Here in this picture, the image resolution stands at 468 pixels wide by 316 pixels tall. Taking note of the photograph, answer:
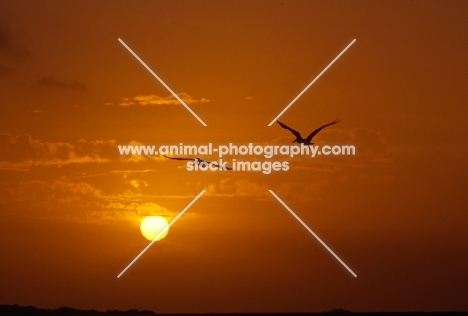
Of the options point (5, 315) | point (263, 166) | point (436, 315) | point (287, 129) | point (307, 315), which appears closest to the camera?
point (263, 166)

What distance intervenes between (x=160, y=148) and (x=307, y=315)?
9148 centimetres

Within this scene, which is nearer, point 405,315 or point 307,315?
point 405,315

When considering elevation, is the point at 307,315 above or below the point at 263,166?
above

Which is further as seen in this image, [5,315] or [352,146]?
[5,315]

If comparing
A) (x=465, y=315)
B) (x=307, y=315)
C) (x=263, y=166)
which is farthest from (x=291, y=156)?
(x=307, y=315)

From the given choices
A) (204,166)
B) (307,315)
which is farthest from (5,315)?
(307,315)

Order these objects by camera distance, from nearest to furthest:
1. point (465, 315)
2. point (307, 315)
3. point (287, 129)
Result: point (287, 129) → point (465, 315) → point (307, 315)

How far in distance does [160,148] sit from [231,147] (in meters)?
2.51

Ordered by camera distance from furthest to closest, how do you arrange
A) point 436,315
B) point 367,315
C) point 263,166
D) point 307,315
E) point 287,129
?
point 307,315, point 367,315, point 436,315, point 287,129, point 263,166

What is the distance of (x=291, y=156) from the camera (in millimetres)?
33906

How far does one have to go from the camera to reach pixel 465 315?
84750mm

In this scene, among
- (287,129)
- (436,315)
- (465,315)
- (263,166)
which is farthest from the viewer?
(436,315)

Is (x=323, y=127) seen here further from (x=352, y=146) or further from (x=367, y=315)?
(x=367, y=315)

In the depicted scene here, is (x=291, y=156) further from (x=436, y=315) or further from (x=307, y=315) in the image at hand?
(x=307, y=315)
